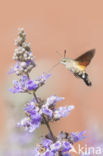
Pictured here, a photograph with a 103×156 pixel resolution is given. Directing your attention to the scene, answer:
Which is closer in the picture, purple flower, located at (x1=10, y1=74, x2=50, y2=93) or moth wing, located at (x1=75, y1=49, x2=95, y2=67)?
purple flower, located at (x1=10, y1=74, x2=50, y2=93)

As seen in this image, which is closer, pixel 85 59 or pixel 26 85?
pixel 26 85

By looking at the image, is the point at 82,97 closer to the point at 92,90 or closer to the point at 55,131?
the point at 92,90

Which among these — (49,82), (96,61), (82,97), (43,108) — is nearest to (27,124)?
→ (43,108)

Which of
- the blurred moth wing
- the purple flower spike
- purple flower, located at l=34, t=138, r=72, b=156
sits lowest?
purple flower, located at l=34, t=138, r=72, b=156

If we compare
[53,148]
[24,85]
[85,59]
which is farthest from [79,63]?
[53,148]

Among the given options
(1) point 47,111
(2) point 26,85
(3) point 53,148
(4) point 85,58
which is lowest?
(3) point 53,148

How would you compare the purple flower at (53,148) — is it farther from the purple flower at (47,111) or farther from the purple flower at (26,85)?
the purple flower at (26,85)

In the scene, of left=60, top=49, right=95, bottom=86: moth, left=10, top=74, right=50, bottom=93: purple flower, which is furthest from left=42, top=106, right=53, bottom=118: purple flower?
left=60, top=49, right=95, bottom=86: moth

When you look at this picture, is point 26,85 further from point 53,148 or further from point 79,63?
point 79,63

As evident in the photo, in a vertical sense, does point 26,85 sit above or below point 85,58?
below

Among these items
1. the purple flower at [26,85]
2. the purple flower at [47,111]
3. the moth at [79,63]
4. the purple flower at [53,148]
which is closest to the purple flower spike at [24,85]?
the purple flower at [26,85]

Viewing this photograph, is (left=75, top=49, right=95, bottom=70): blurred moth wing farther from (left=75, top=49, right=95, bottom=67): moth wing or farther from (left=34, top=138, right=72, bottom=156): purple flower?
(left=34, top=138, right=72, bottom=156): purple flower

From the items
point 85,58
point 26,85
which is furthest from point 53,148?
point 85,58
